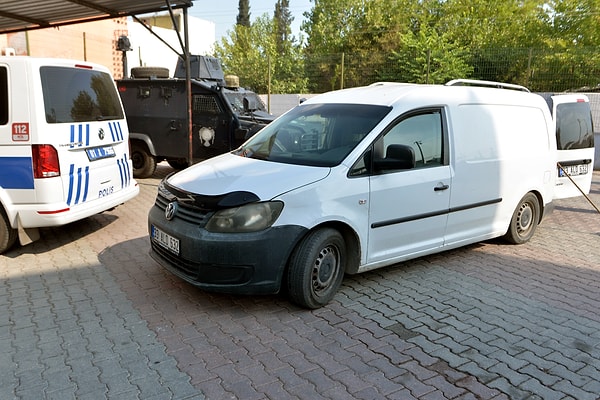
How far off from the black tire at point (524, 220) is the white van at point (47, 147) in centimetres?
472

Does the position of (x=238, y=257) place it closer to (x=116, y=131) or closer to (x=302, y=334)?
(x=302, y=334)

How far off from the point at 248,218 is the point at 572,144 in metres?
5.58

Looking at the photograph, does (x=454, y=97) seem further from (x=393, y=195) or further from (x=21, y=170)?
(x=21, y=170)

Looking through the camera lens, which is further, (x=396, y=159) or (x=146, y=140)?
(x=146, y=140)

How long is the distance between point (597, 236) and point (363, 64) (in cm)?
1106

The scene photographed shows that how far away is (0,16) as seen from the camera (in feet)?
29.9

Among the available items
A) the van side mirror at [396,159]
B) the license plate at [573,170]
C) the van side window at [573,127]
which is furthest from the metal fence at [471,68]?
the van side mirror at [396,159]

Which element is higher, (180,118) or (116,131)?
(180,118)

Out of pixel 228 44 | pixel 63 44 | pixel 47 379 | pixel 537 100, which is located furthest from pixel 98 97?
pixel 228 44

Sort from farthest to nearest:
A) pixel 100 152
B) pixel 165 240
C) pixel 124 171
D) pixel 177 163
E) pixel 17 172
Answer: pixel 177 163
pixel 124 171
pixel 100 152
pixel 17 172
pixel 165 240

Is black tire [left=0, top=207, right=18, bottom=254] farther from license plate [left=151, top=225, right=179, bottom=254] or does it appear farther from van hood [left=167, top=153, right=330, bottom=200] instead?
van hood [left=167, top=153, right=330, bottom=200]

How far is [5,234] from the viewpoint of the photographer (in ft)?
16.3

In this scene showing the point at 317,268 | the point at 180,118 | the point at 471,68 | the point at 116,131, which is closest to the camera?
the point at 317,268

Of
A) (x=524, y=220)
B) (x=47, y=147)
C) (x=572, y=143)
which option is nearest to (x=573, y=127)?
(x=572, y=143)
